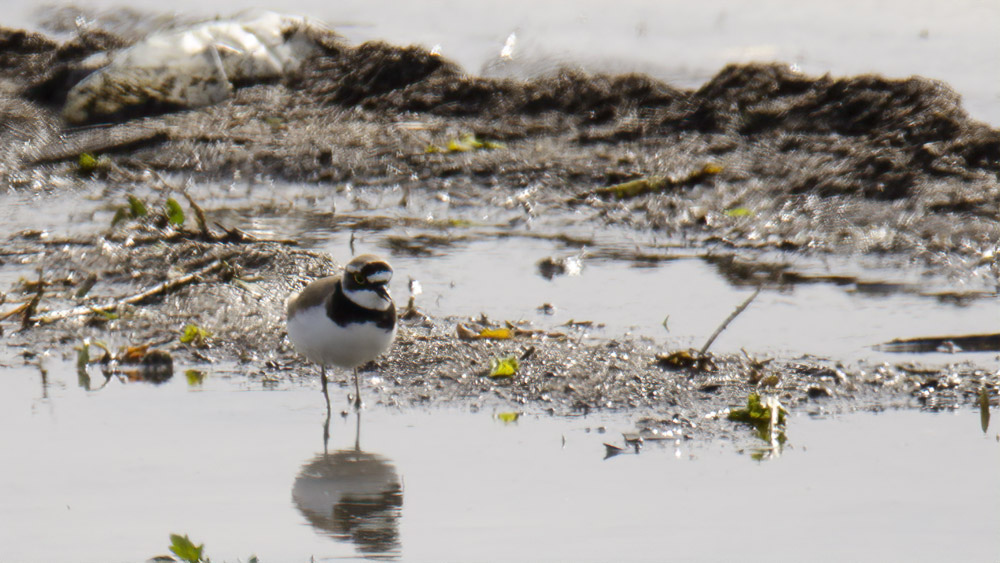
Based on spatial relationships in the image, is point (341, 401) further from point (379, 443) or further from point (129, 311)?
point (129, 311)

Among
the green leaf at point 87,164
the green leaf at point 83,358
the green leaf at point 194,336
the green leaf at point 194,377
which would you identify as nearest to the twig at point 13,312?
the green leaf at point 83,358

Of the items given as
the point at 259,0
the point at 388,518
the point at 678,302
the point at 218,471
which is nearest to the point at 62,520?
the point at 218,471

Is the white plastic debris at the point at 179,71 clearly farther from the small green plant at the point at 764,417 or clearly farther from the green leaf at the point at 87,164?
the small green plant at the point at 764,417

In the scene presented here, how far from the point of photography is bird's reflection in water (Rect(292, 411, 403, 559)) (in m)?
4.13

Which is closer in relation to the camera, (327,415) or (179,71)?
(327,415)

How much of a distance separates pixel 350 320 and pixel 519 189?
11.7 feet

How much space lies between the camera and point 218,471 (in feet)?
15.2

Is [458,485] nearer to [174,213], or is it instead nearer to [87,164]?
[174,213]

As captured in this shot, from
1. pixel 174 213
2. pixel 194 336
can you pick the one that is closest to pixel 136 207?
pixel 174 213

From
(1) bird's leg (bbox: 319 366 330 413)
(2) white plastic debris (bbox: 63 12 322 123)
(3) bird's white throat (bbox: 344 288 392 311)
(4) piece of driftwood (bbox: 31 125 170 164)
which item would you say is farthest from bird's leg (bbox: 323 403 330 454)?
(2) white plastic debris (bbox: 63 12 322 123)

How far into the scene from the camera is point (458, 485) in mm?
4527

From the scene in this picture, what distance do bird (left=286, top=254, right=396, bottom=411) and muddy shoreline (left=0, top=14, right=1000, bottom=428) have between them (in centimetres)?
27

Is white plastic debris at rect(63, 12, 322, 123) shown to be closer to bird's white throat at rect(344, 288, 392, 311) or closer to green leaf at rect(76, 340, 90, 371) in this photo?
green leaf at rect(76, 340, 90, 371)

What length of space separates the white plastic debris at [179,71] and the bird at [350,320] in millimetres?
5349
